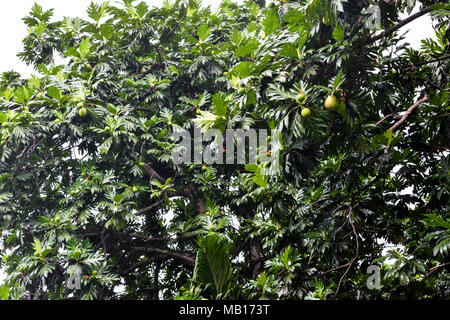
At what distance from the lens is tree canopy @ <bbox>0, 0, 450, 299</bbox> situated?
102 inches

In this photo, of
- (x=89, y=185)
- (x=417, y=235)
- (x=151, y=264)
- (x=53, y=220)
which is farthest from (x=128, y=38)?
(x=417, y=235)

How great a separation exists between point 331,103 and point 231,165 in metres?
2.74

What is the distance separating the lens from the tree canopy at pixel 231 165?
2.59m

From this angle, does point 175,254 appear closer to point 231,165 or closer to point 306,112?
point 231,165

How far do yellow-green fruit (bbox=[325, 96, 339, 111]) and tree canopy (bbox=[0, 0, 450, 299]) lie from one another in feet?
0.04

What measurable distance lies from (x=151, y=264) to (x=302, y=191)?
2.73 metres

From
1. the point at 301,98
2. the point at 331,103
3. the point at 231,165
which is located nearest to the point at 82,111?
the point at 231,165

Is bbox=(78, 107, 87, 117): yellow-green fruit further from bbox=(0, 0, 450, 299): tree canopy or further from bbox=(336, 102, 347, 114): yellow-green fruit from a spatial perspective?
bbox=(336, 102, 347, 114): yellow-green fruit

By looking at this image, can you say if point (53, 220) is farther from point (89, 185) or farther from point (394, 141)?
point (394, 141)

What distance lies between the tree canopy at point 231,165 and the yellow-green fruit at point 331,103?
13 millimetres

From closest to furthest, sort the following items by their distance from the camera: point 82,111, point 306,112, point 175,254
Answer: point 306,112 < point 82,111 < point 175,254

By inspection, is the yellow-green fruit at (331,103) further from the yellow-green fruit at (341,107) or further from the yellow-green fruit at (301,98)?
the yellow-green fruit at (301,98)

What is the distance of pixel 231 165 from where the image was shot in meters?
5.00

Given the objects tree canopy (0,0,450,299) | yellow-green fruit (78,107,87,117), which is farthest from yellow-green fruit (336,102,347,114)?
yellow-green fruit (78,107,87,117)
